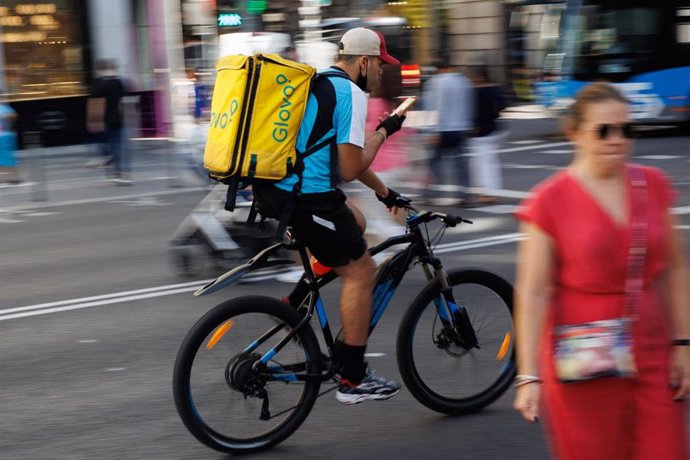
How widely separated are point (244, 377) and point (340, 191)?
886 mm

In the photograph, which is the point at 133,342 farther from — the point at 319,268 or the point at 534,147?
the point at 534,147

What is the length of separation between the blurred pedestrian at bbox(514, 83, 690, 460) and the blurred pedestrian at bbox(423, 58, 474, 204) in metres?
9.33

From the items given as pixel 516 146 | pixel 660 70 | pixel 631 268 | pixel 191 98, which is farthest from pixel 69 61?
pixel 631 268

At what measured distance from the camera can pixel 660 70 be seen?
19.5m

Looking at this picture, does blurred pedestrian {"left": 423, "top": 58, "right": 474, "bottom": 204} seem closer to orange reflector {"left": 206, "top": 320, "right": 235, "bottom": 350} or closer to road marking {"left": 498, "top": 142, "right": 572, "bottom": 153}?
road marking {"left": 498, "top": 142, "right": 572, "bottom": 153}

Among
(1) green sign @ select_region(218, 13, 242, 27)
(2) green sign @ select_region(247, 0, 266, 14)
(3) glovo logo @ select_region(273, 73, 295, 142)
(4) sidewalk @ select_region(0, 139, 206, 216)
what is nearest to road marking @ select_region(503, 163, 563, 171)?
(4) sidewalk @ select_region(0, 139, 206, 216)

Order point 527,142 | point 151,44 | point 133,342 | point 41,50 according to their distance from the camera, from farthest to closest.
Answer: point 151,44 → point 41,50 → point 527,142 → point 133,342

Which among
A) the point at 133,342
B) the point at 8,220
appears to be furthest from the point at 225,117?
the point at 8,220

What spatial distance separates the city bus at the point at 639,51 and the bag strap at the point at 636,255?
16795mm

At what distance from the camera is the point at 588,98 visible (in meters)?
3.10

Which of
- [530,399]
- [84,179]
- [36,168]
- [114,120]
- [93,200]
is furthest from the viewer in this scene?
[36,168]

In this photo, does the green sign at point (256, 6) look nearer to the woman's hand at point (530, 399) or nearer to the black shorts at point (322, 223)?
the black shorts at point (322, 223)

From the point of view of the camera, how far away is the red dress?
2988 millimetres

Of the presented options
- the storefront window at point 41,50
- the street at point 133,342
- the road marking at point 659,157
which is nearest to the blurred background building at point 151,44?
the storefront window at point 41,50
